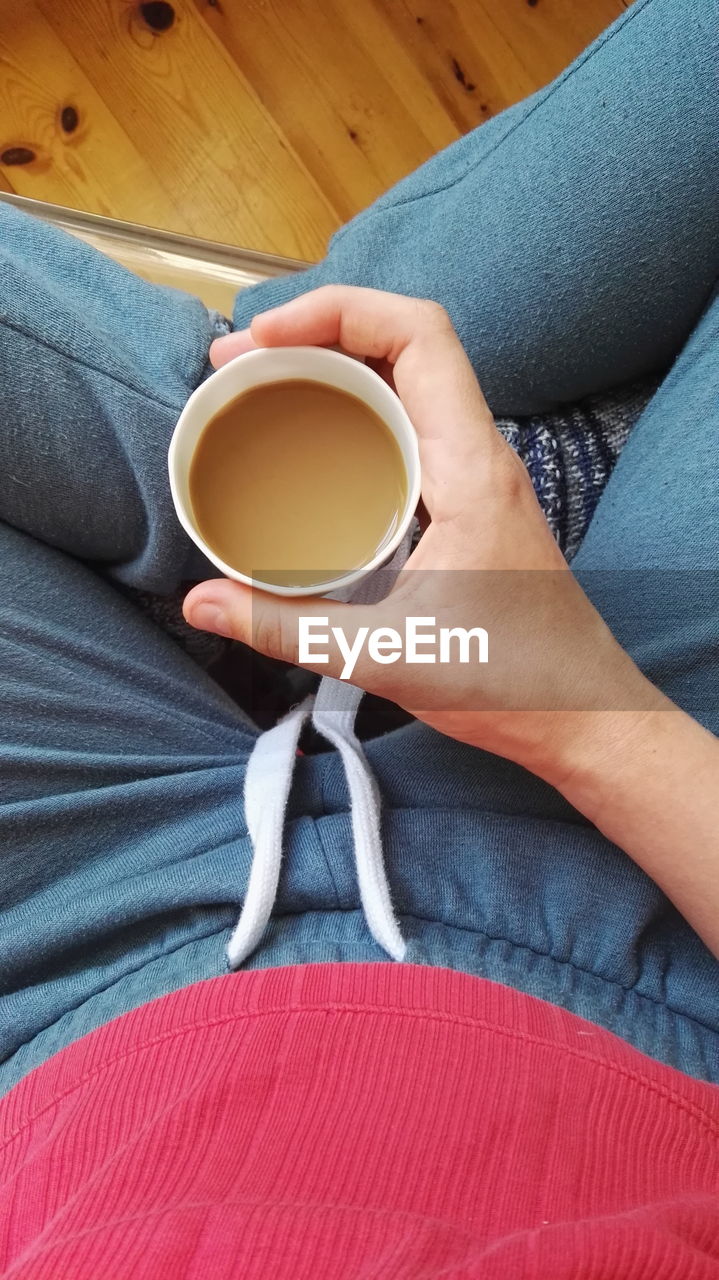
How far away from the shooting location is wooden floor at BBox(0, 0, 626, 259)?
43.0 inches

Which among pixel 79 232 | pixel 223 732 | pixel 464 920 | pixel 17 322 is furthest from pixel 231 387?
pixel 79 232

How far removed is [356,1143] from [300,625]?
0.92 feet

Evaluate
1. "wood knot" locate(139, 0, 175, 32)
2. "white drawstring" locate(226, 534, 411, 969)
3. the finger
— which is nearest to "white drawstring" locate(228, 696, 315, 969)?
"white drawstring" locate(226, 534, 411, 969)

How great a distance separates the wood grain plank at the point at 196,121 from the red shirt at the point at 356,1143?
97 cm

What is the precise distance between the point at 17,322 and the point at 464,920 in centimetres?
51

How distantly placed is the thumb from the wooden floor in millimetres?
770

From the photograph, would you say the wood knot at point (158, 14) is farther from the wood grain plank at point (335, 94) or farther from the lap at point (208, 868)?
the lap at point (208, 868)

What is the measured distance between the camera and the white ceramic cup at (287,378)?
532 millimetres

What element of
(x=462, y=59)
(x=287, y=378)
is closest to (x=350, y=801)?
(x=287, y=378)

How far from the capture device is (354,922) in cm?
59

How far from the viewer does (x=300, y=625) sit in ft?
1.68

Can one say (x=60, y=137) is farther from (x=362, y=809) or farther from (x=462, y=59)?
(x=362, y=809)

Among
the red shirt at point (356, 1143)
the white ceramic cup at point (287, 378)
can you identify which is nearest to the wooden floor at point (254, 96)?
the white ceramic cup at point (287, 378)

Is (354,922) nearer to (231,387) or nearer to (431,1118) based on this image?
(431,1118)
